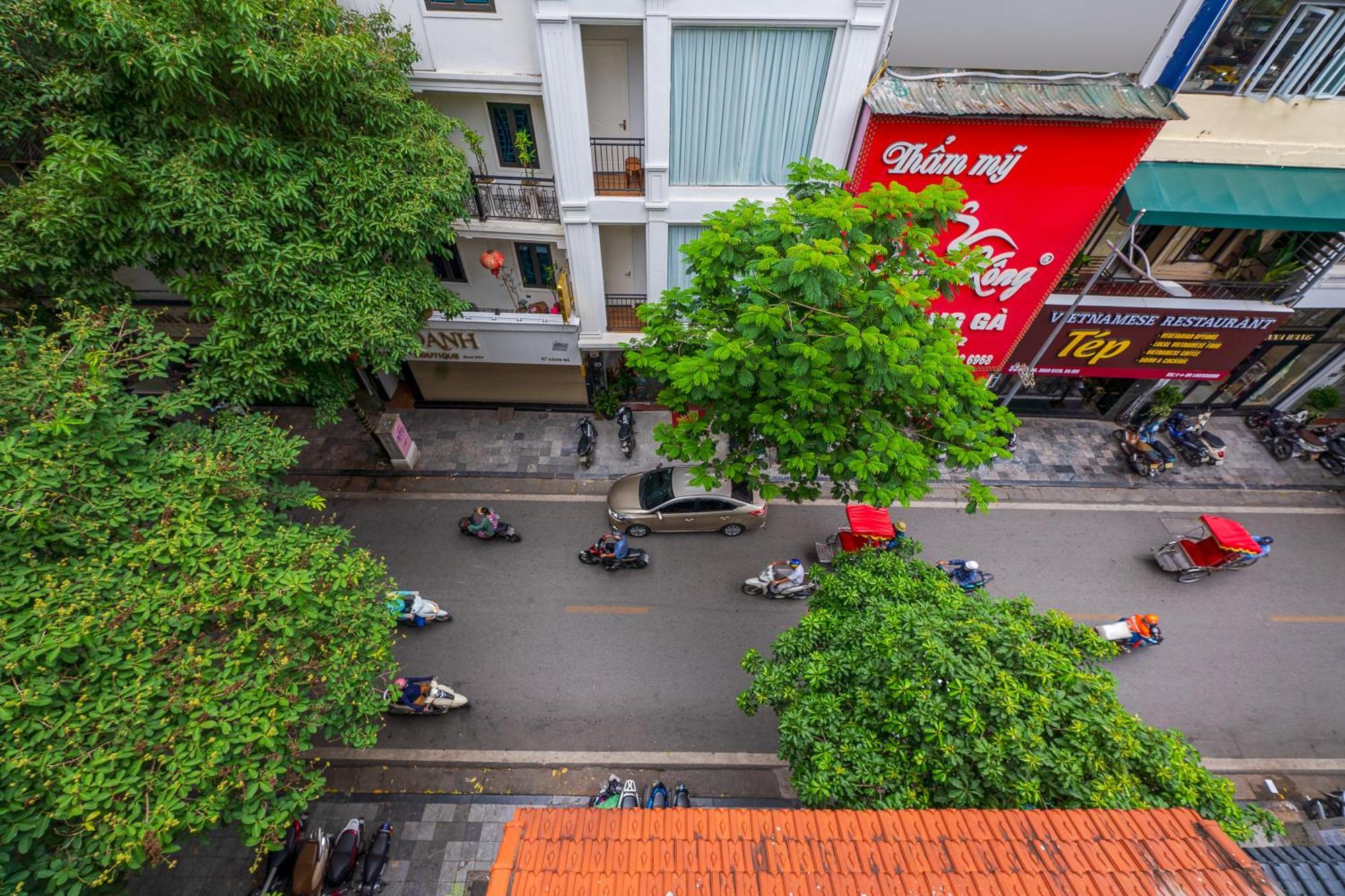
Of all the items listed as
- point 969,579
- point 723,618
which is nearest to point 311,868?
point 723,618

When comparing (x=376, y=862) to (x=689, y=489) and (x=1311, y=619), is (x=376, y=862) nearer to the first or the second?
(x=689, y=489)

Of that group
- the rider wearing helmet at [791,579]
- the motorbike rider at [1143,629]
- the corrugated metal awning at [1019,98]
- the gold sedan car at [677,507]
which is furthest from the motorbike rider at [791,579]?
the corrugated metal awning at [1019,98]

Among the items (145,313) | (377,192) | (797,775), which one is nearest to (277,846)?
(797,775)

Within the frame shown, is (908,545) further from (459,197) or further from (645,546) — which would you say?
(459,197)

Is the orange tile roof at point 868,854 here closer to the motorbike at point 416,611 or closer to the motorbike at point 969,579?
the motorbike at point 969,579

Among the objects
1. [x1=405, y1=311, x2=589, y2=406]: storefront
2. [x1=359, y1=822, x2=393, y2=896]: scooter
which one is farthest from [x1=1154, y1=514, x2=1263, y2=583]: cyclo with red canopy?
[x1=359, y1=822, x2=393, y2=896]: scooter

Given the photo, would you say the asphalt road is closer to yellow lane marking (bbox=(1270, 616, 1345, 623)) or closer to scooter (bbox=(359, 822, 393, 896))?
yellow lane marking (bbox=(1270, 616, 1345, 623))
